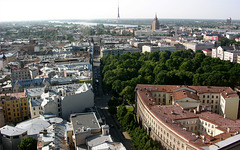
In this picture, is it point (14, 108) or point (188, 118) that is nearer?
point (188, 118)

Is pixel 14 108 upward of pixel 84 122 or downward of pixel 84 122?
Result: downward

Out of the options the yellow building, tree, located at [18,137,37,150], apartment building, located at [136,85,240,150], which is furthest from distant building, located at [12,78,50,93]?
tree, located at [18,137,37,150]

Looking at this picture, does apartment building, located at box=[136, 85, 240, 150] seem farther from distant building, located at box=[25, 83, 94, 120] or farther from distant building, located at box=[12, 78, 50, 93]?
distant building, located at box=[12, 78, 50, 93]

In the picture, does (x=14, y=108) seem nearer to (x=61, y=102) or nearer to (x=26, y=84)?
(x=61, y=102)

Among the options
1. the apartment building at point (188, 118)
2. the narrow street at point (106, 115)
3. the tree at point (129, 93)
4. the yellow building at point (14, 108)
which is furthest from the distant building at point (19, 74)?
the apartment building at point (188, 118)

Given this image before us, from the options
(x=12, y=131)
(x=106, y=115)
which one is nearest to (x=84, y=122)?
(x=12, y=131)

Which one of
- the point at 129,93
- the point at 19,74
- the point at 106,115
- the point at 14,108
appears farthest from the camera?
the point at 19,74

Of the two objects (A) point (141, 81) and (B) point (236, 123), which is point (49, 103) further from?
(B) point (236, 123)

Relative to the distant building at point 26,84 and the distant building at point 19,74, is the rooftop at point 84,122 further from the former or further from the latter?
the distant building at point 19,74
